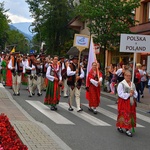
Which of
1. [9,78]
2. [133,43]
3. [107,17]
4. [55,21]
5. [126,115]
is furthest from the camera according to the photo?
[55,21]

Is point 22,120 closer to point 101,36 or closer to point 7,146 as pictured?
point 7,146

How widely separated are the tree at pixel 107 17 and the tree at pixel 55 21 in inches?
908

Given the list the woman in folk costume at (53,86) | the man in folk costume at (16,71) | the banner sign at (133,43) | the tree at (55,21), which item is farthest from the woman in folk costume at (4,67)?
the tree at (55,21)

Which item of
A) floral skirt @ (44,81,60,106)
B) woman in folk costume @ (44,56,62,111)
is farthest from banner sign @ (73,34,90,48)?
floral skirt @ (44,81,60,106)

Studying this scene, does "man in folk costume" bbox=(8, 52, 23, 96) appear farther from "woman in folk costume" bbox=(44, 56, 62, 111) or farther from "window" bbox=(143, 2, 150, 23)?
"window" bbox=(143, 2, 150, 23)

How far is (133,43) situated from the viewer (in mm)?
11625

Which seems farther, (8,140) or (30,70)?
(30,70)

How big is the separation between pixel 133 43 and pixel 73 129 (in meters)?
3.85

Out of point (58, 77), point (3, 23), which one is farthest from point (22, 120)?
point (3, 23)

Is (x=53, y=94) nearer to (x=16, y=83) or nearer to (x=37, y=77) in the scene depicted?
(x=16, y=83)

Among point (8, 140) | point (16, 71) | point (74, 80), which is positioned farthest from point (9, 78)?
point (8, 140)

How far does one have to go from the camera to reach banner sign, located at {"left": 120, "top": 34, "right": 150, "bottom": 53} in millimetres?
11547

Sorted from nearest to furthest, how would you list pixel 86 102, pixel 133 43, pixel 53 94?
1. pixel 133 43
2. pixel 53 94
3. pixel 86 102

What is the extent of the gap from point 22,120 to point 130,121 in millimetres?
2635
